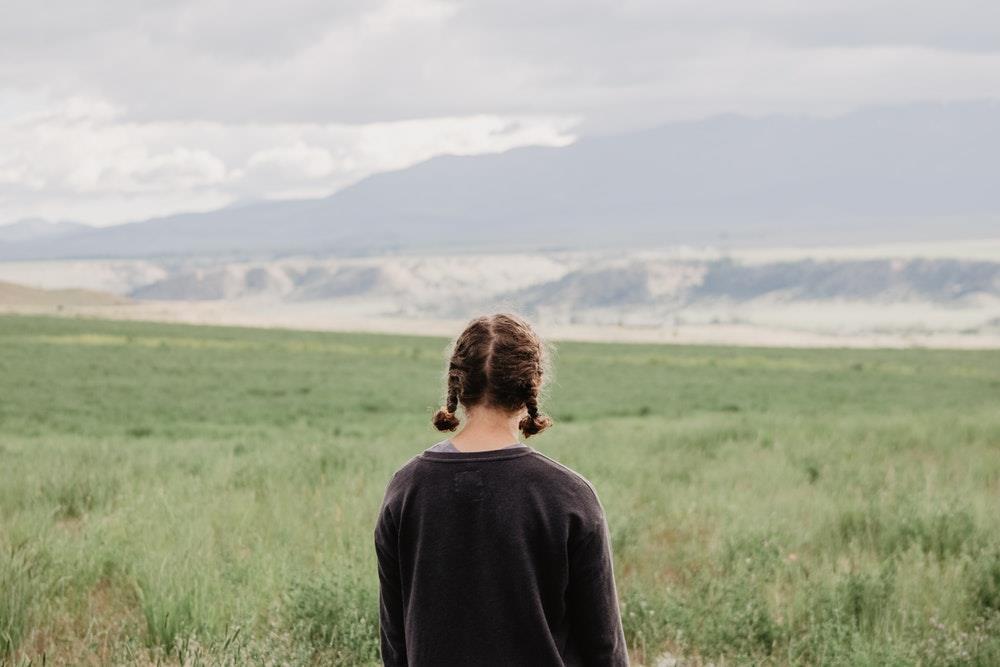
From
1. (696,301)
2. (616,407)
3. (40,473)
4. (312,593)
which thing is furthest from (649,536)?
(696,301)

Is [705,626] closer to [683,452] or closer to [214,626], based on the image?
[214,626]

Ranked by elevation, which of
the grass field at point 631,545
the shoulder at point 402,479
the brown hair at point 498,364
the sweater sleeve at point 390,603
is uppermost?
the brown hair at point 498,364

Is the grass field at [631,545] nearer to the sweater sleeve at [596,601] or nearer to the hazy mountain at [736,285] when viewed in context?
the sweater sleeve at [596,601]

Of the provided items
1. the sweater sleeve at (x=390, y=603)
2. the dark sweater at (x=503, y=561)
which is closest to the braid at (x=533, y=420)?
the dark sweater at (x=503, y=561)

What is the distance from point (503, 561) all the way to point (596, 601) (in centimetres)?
27

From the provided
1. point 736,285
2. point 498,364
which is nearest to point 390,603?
point 498,364

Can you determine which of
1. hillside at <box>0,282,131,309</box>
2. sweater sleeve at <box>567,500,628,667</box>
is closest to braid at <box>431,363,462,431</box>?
sweater sleeve at <box>567,500,628,667</box>

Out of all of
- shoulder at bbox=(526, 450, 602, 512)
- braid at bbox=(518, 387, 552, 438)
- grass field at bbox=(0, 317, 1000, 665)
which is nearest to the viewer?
shoulder at bbox=(526, 450, 602, 512)

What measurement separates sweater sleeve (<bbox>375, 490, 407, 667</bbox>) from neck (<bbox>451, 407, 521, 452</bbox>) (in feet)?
1.26

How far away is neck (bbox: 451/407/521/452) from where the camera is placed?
8.26 ft

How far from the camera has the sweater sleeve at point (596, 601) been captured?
8.18 feet

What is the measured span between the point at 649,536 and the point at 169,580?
342cm

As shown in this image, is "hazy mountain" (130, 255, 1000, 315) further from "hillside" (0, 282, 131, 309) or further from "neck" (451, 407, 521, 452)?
"neck" (451, 407, 521, 452)

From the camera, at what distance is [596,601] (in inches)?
100
